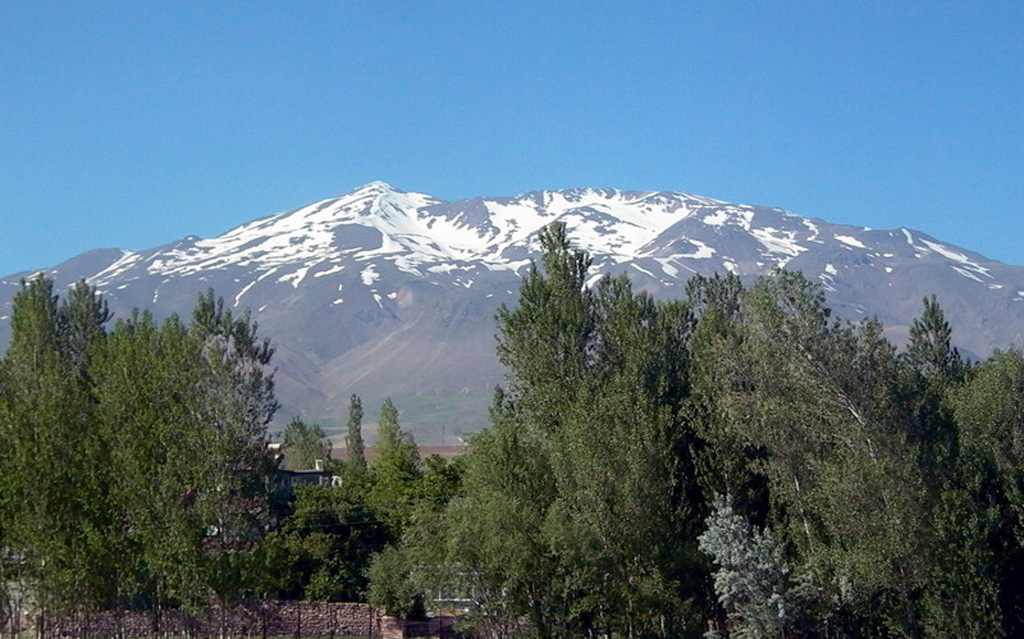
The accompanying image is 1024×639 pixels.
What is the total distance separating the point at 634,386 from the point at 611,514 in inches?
261

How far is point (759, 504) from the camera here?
151 feet

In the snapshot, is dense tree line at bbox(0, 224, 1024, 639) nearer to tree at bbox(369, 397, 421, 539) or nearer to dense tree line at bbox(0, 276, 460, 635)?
dense tree line at bbox(0, 276, 460, 635)

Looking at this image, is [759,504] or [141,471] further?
[759,504]

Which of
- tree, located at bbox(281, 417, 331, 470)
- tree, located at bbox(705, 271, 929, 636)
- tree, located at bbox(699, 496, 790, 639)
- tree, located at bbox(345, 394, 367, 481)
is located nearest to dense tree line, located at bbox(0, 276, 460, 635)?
tree, located at bbox(699, 496, 790, 639)

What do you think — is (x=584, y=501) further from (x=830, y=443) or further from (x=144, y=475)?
(x=144, y=475)

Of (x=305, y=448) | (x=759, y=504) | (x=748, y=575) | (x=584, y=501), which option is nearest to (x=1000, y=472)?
(x=759, y=504)

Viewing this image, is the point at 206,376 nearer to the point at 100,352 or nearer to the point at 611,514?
the point at 100,352

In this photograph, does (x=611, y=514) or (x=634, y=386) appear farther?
(x=634, y=386)

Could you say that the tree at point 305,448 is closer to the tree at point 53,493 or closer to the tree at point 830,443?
the tree at point 53,493

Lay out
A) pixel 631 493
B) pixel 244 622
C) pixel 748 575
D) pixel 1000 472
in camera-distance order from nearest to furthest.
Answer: pixel 748 575, pixel 631 493, pixel 1000 472, pixel 244 622

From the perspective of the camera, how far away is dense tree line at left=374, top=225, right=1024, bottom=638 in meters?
40.8

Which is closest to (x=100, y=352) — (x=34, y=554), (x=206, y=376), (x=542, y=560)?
(x=206, y=376)

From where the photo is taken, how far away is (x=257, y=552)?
42.4 meters

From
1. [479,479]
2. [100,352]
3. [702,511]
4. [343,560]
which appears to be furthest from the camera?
[343,560]
